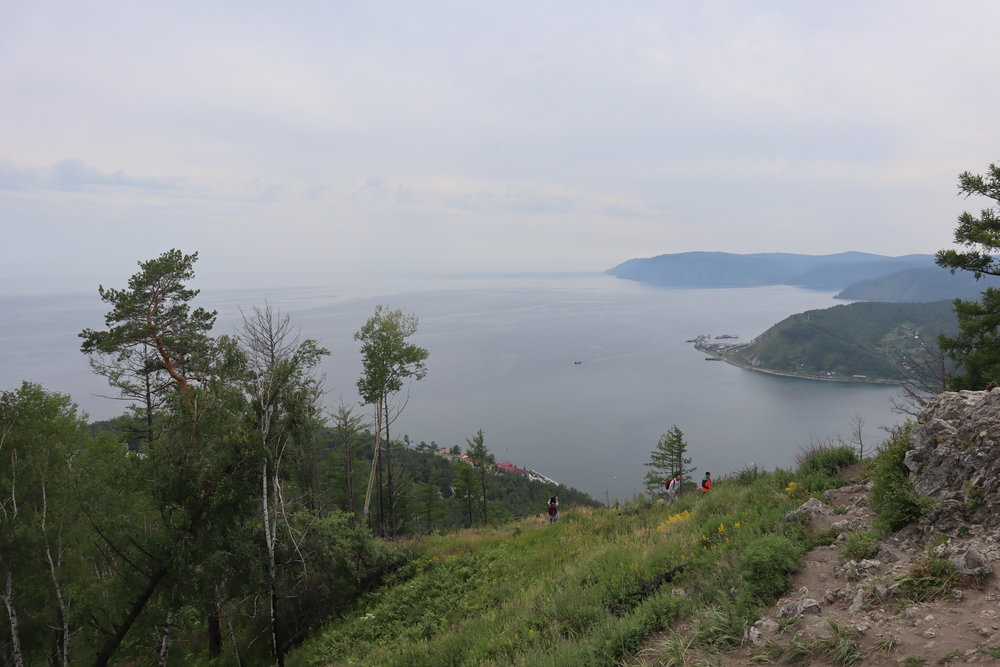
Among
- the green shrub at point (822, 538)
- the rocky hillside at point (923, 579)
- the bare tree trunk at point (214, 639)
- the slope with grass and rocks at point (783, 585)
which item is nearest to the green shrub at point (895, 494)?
the slope with grass and rocks at point (783, 585)

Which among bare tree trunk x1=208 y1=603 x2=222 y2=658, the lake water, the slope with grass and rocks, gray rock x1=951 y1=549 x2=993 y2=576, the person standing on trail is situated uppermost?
gray rock x1=951 y1=549 x2=993 y2=576

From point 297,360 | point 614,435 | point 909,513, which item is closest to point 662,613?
point 909,513

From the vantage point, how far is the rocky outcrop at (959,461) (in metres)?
4.94

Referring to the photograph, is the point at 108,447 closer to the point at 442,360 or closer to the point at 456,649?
the point at 456,649

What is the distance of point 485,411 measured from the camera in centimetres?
7506

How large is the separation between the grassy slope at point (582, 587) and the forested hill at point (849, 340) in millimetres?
112594

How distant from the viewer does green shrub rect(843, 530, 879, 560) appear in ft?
17.2

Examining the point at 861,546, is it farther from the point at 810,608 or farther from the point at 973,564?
the point at 810,608

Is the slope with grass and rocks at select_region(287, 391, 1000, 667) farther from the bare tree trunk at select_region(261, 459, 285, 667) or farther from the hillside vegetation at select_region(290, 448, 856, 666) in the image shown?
the bare tree trunk at select_region(261, 459, 285, 667)

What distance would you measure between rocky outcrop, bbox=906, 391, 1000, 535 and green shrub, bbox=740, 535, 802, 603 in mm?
1465

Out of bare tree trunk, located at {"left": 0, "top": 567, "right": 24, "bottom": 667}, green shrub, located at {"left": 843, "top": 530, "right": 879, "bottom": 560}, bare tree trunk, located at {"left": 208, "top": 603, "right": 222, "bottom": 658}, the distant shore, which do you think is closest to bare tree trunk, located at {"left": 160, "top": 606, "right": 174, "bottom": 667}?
bare tree trunk, located at {"left": 208, "top": 603, "right": 222, "bottom": 658}

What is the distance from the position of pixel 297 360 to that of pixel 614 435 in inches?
2405

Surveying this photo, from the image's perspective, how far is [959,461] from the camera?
17.8 ft

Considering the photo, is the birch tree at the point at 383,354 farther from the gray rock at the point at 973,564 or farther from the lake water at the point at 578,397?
the lake water at the point at 578,397
